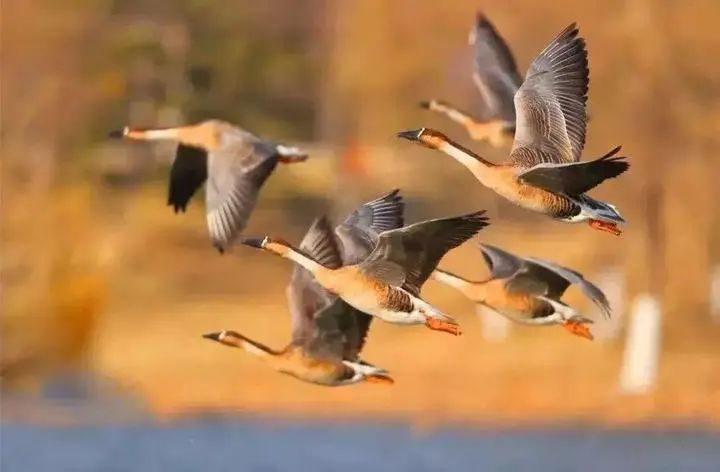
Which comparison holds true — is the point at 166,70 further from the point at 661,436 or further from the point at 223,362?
the point at 661,436

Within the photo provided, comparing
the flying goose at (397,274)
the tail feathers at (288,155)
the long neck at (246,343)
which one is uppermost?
the tail feathers at (288,155)

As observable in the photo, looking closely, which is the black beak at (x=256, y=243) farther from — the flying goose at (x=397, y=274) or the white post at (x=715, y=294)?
the white post at (x=715, y=294)

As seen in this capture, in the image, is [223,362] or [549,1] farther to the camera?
[223,362]

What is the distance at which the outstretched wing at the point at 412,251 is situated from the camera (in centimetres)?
100

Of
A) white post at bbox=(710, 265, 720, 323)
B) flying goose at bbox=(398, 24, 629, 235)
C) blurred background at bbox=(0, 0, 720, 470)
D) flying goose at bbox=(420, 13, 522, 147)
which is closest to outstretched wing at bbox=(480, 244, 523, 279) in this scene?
flying goose at bbox=(420, 13, 522, 147)

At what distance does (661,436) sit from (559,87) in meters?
1.47

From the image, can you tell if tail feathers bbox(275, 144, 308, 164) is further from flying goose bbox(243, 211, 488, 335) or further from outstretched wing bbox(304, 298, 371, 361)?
flying goose bbox(243, 211, 488, 335)

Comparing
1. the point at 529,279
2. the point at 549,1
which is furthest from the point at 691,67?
the point at 529,279

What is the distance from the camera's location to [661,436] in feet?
7.84

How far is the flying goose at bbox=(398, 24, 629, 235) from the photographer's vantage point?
0.96 meters

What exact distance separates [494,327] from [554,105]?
1.39 meters

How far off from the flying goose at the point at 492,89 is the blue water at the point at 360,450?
1.16 m

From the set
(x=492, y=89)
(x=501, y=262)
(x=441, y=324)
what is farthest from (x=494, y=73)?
(x=441, y=324)

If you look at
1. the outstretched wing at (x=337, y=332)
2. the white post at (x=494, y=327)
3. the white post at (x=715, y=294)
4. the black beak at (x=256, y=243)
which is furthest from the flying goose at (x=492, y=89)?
the white post at (x=715, y=294)
